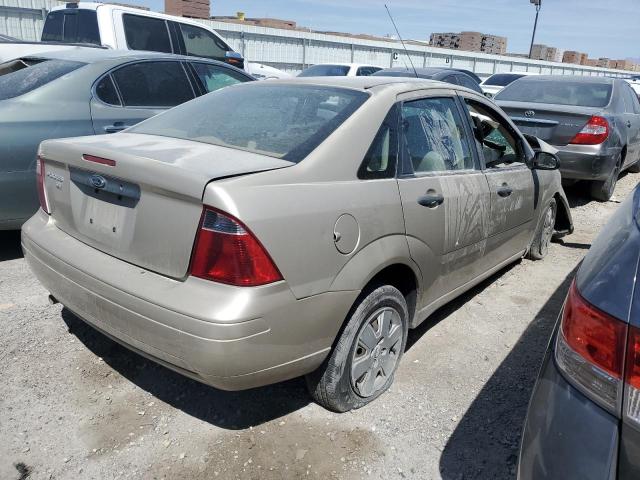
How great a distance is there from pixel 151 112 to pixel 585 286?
410 centimetres

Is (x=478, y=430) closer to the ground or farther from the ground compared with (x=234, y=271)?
closer to the ground

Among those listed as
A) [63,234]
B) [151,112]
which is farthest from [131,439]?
[151,112]

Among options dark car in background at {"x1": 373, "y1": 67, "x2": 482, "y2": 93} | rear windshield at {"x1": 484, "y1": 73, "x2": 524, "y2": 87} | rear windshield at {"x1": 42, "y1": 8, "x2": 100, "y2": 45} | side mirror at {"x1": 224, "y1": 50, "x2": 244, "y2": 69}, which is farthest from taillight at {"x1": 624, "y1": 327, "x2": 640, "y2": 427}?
rear windshield at {"x1": 484, "y1": 73, "x2": 524, "y2": 87}

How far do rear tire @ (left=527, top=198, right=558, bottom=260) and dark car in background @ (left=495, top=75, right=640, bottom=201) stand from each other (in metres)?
1.74

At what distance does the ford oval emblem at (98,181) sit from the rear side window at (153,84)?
248 centimetres

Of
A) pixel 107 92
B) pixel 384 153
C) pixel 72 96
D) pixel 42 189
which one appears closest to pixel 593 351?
pixel 384 153

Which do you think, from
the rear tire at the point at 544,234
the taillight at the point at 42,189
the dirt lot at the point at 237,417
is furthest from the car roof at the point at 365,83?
the rear tire at the point at 544,234

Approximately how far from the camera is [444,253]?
9.95 ft

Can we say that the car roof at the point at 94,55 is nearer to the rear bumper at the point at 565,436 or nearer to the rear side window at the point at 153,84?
the rear side window at the point at 153,84

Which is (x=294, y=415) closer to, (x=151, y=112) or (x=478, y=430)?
(x=478, y=430)

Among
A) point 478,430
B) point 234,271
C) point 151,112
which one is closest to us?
point 234,271

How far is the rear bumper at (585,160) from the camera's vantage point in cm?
636

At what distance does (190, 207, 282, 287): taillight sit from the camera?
2.00 meters

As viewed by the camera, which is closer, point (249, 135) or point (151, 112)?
point (249, 135)
